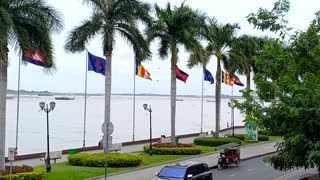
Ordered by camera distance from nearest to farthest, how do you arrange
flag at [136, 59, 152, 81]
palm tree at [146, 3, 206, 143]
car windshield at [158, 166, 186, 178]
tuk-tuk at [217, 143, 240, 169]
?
1. car windshield at [158, 166, 186, 178]
2. tuk-tuk at [217, 143, 240, 169]
3. palm tree at [146, 3, 206, 143]
4. flag at [136, 59, 152, 81]

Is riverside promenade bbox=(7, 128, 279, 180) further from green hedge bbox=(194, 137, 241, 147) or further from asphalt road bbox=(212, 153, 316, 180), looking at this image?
asphalt road bbox=(212, 153, 316, 180)

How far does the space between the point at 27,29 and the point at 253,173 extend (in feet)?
52.0

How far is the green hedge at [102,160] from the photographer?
100 feet

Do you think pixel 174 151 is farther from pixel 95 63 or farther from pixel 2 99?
pixel 2 99

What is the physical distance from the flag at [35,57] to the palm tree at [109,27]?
21.5 feet

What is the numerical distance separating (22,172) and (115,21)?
12.3 m

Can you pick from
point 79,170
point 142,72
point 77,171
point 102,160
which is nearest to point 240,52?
point 142,72

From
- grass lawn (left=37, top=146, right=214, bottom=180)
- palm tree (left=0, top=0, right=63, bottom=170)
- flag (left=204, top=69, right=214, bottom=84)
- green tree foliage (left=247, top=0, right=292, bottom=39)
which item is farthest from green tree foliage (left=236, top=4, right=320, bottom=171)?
flag (left=204, top=69, right=214, bottom=84)

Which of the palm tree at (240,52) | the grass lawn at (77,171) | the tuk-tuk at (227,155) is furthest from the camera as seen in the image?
the palm tree at (240,52)

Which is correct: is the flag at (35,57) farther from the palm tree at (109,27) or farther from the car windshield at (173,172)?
the car windshield at (173,172)

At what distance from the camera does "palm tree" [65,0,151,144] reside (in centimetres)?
3219

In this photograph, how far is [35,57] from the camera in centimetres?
2588

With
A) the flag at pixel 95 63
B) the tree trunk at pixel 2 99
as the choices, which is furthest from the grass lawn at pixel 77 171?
the flag at pixel 95 63

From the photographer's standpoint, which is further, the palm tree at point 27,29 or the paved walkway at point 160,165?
the paved walkway at point 160,165
